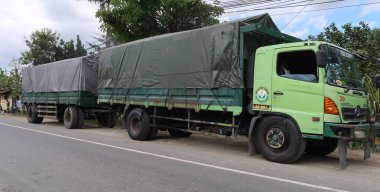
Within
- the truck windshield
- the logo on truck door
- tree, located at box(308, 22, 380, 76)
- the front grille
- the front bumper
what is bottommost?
the front bumper

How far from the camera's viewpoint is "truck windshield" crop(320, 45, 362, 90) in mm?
7758

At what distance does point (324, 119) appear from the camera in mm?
7559

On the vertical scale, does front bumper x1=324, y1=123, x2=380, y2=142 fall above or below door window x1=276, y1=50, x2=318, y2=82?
below

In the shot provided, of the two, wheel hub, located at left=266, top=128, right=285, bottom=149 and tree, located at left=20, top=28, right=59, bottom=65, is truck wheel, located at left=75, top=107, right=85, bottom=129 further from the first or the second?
tree, located at left=20, top=28, right=59, bottom=65

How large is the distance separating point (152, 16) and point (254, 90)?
342 inches

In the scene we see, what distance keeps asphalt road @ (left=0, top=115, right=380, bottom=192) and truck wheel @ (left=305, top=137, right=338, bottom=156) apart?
25 centimetres

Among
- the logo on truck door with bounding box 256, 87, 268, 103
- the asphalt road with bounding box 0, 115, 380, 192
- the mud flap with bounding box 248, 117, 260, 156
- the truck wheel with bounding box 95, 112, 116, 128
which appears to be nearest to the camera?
the asphalt road with bounding box 0, 115, 380, 192

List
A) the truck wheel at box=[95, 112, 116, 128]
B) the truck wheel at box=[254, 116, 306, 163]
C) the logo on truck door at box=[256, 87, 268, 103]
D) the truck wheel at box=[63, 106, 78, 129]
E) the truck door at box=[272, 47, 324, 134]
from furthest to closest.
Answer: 1. the truck wheel at box=[95, 112, 116, 128]
2. the truck wheel at box=[63, 106, 78, 129]
3. the logo on truck door at box=[256, 87, 268, 103]
4. the truck wheel at box=[254, 116, 306, 163]
5. the truck door at box=[272, 47, 324, 134]

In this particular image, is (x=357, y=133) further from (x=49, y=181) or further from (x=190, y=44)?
(x=49, y=181)

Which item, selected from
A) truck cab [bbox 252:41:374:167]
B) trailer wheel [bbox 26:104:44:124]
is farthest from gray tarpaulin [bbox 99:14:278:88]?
trailer wheel [bbox 26:104:44:124]

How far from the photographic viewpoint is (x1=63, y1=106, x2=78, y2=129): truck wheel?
17.0 metres

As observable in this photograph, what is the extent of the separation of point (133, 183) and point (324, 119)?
3.84 meters

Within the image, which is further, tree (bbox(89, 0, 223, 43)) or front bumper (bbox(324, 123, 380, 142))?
tree (bbox(89, 0, 223, 43))

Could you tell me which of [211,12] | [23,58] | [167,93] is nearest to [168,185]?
[167,93]
